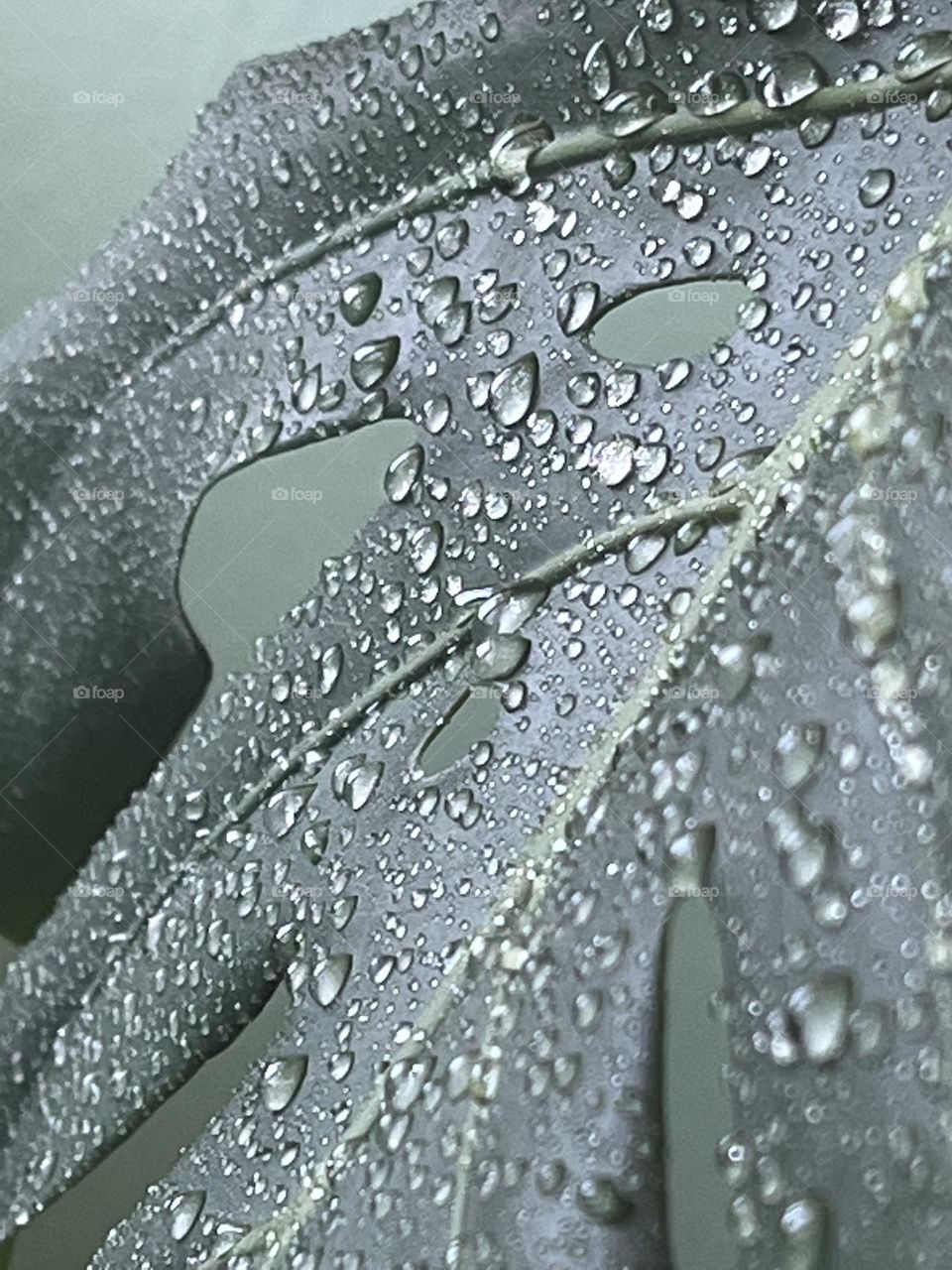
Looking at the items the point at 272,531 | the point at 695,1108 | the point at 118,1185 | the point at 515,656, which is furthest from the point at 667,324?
the point at 118,1185

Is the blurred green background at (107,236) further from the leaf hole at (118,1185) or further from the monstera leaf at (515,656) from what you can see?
the monstera leaf at (515,656)

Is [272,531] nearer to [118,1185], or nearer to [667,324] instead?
[667,324]

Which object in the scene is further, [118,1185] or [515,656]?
[118,1185]

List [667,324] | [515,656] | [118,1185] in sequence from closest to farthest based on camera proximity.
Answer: [515,656] < [667,324] < [118,1185]

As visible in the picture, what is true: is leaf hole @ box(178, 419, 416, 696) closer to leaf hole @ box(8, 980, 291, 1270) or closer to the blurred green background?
the blurred green background

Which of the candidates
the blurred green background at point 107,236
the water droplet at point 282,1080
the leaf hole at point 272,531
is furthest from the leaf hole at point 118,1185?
the water droplet at point 282,1080

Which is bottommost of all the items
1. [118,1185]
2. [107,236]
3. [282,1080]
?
[118,1185]

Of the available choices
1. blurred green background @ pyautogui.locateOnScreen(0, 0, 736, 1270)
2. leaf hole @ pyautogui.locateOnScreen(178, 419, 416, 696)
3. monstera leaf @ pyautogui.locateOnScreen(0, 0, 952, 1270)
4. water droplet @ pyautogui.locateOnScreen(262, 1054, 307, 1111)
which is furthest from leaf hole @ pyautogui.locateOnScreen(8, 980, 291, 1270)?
water droplet @ pyautogui.locateOnScreen(262, 1054, 307, 1111)
